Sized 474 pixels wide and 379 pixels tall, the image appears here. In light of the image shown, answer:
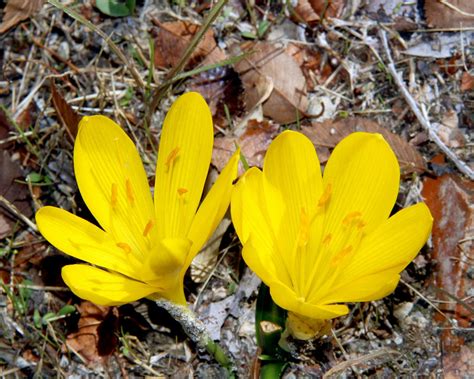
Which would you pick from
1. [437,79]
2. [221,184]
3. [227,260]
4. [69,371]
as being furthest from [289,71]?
[69,371]

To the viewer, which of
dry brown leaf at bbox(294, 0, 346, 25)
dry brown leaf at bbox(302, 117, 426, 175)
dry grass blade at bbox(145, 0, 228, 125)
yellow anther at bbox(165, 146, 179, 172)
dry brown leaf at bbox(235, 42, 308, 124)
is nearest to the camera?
yellow anther at bbox(165, 146, 179, 172)

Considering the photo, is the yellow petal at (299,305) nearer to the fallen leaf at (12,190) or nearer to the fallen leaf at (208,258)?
the fallen leaf at (208,258)

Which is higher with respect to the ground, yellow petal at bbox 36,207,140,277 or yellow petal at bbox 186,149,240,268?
yellow petal at bbox 186,149,240,268

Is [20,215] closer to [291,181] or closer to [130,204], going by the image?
[130,204]

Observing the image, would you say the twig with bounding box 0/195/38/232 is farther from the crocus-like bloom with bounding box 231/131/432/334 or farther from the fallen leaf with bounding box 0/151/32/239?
the crocus-like bloom with bounding box 231/131/432/334

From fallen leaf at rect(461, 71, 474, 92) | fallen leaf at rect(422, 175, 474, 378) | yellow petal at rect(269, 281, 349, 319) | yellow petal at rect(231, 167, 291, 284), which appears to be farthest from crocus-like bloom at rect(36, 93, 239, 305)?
fallen leaf at rect(461, 71, 474, 92)

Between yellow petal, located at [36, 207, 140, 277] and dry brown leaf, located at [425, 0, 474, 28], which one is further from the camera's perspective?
dry brown leaf, located at [425, 0, 474, 28]

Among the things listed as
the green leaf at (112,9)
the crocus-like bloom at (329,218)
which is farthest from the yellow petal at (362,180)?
the green leaf at (112,9)
